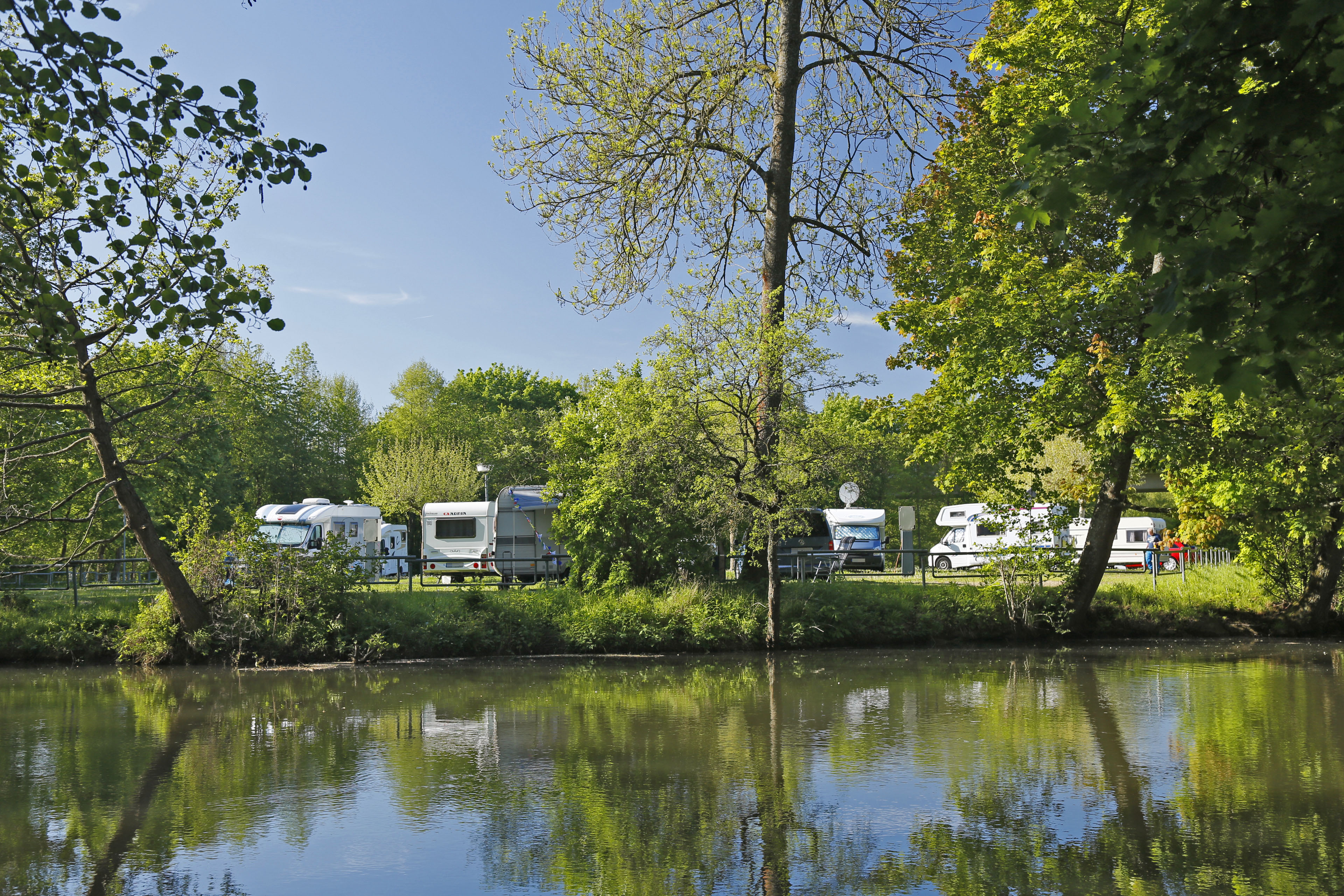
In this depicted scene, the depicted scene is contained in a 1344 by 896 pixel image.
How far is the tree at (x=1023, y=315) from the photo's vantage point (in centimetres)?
1830

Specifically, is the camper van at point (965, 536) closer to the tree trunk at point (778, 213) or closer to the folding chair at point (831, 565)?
the folding chair at point (831, 565)

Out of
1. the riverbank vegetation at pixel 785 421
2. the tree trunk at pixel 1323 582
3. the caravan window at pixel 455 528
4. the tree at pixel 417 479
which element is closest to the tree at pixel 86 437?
the riverbank vegetation at pixel 785 421

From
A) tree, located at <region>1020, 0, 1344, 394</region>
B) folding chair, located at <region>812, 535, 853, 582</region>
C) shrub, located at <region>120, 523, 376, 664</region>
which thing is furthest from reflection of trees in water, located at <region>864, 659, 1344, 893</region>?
folding chair, located at <region>812, 535, 853, 582</region>

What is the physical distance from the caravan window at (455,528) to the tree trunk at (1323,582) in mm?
23183

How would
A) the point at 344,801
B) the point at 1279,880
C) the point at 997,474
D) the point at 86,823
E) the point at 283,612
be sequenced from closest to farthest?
the point at 1279,880
the point at 86,823
the point at 344,801
the point at 283,612
the point at 997,474

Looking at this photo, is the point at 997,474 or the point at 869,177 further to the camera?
the point at 869,177

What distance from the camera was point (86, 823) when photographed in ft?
25.2

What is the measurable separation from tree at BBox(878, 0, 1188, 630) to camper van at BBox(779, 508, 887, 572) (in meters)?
7.92

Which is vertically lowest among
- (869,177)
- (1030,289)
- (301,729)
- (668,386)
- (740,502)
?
(301,729)

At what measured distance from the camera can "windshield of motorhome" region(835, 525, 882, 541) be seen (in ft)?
124

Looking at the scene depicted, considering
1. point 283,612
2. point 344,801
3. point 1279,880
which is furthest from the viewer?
point 283,612

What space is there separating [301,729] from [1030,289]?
48.8 feet

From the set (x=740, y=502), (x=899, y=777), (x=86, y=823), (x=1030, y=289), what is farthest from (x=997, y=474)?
(x=86, y=823)

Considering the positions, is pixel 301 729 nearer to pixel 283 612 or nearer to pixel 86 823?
pixel 86 823
